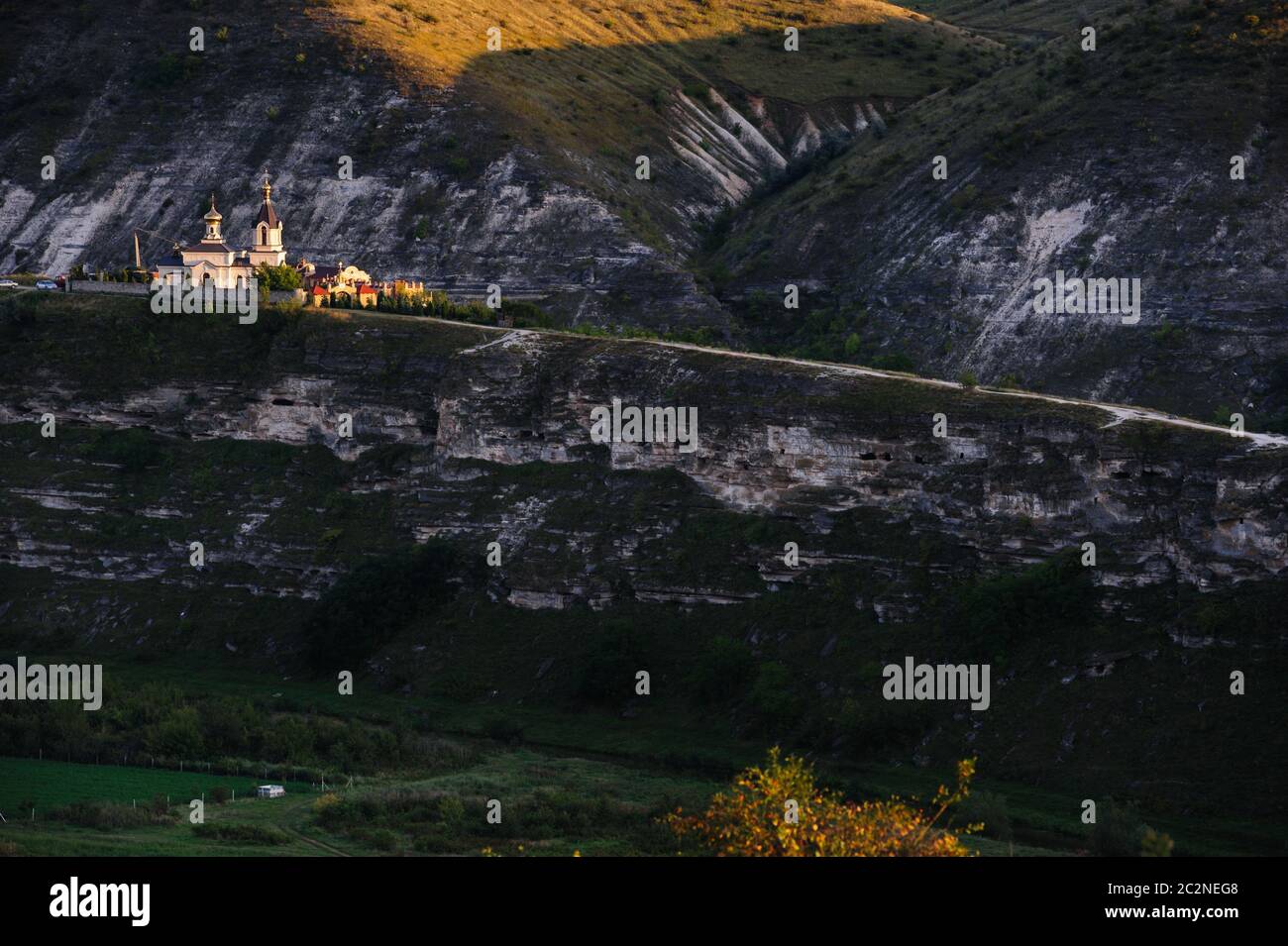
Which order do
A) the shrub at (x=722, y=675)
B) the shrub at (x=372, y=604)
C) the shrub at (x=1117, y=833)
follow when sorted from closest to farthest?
1. the shrub at (x=1117, y=833)
2. the shrub at (x=722, y=675)
3. the shrub at (x=372, y=604)

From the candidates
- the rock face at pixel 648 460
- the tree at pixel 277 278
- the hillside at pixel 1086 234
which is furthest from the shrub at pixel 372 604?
the hillside at pixel 1086 234

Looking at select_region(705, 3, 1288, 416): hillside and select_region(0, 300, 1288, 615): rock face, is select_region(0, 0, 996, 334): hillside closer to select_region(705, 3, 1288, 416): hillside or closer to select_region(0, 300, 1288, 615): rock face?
select_region(705, 3, 1288, 416): hillside

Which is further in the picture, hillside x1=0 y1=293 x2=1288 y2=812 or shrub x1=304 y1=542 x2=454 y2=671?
shrub x1=304 y1=542 x2=454 y2=671

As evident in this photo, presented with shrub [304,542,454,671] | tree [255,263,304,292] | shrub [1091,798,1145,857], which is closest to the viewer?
shrub [1091,798,1145,857]

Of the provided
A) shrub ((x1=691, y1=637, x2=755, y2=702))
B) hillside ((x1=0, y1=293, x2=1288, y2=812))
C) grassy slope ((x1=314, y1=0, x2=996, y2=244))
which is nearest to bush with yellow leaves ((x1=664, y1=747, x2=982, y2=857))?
hillside ((x1=0, y1=293, x2=1288, y2=812))

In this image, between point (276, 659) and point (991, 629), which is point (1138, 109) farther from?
point (276, 659)

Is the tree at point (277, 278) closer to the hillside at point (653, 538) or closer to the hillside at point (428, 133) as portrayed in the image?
the hillside at point (653, 538)

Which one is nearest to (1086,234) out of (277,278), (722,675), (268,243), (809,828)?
(277,278)
